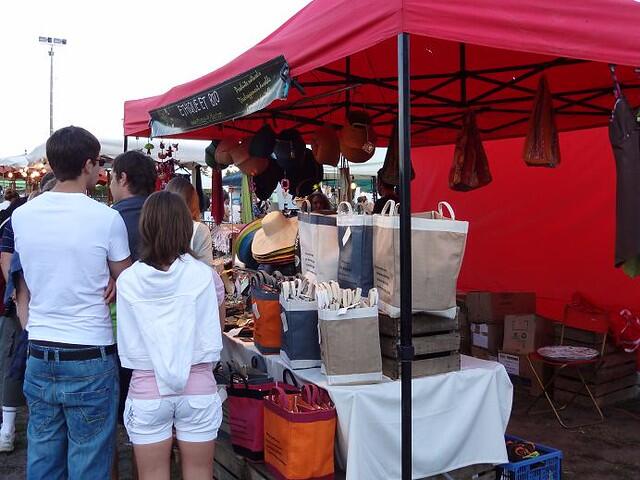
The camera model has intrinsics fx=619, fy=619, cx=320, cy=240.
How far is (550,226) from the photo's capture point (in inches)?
236

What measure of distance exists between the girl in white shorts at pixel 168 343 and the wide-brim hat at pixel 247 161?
309cm

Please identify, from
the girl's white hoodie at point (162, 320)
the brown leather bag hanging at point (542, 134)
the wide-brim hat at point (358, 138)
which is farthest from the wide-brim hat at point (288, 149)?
the girl's white hoodie at point (162, 320)

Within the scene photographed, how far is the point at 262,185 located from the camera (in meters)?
5.71

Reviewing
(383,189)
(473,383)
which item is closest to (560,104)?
(383,189)

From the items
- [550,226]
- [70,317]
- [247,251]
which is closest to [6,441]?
[247,251]

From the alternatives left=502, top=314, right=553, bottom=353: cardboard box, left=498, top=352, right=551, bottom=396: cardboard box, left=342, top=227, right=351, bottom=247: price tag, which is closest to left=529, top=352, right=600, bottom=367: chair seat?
left=498, top=352, right=551, bottom=396: cardboard box

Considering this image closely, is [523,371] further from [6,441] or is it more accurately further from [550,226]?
[6,441]

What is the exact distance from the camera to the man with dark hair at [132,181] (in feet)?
8.91

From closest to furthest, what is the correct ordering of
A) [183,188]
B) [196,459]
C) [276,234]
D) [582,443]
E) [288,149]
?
[196,459] < [183,188] < [276,234] < [582,443] < [288,149]

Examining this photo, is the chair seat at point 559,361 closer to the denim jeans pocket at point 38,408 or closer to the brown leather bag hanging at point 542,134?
the brown leather bag hanging at point 542,134

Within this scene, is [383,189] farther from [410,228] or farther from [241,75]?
[410,228]

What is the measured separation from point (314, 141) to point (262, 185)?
2.41 ft

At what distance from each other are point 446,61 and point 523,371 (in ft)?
8.90

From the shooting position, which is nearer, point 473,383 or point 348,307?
point 348,307
